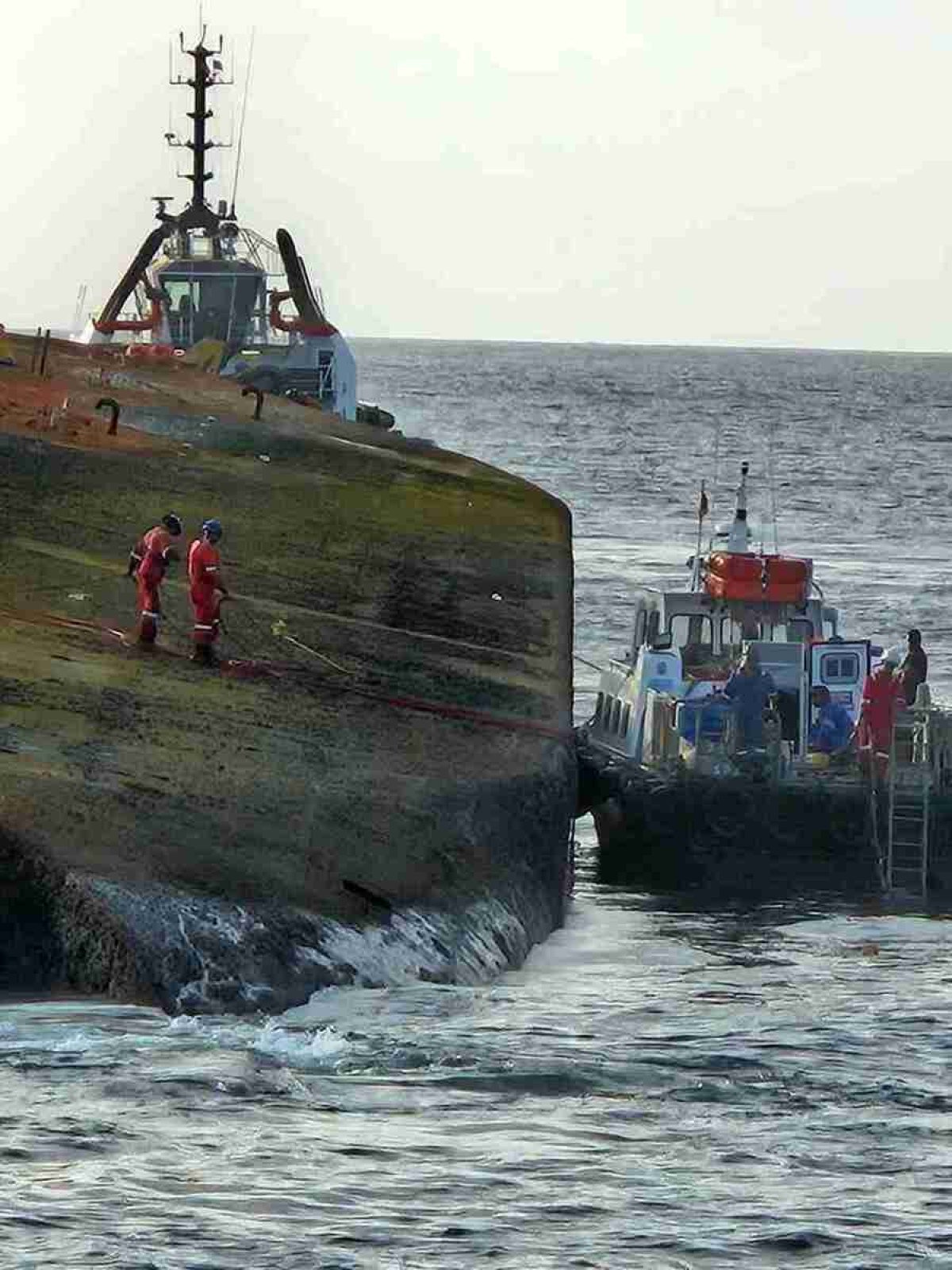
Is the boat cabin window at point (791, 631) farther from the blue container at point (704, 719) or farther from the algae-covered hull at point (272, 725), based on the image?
the blue container at point (704, 719)

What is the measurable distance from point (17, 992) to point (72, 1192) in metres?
4.05

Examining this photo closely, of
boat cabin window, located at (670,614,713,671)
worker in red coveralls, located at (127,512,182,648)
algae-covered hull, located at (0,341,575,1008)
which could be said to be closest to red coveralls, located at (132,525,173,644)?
worker in red coveralls, located at (127,512,182,648)

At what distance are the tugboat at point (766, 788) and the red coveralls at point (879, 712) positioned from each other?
138 mm

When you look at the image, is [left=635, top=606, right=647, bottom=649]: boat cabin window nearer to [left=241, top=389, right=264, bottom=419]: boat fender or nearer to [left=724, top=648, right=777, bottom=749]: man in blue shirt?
[left=724, top=648, right=777, bottom=749]: man in blue shirt

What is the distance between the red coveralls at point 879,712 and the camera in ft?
110

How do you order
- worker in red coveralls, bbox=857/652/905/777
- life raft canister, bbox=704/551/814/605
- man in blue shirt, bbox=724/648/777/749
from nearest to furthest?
1. worker in red coveralls, bbox=857/652/905/777
2. man in blue shirt, bbox=724/648/777/749
3. life raft canister, bbox=704/551/814/605

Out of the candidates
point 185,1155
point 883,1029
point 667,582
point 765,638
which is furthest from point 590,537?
point 185,1155

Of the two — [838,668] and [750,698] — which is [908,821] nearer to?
[750,698]

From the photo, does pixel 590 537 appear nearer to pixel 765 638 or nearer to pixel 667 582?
pixel 667 582

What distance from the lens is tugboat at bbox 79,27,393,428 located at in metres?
64.8

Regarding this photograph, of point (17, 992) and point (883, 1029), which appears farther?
point (883, 1029)

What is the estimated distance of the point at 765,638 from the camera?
122 feet

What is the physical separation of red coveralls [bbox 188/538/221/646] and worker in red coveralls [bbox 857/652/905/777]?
7316 mm

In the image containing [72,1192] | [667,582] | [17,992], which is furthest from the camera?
[667,582]
